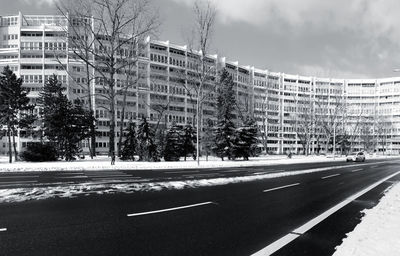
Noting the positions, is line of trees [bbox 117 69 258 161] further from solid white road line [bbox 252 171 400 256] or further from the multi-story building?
solid white road line [bbox 252 171 400 256]

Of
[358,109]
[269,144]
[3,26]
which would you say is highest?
[3,26]

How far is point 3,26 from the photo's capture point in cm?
8056

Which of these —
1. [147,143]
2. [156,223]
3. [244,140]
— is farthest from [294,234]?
[244,140]

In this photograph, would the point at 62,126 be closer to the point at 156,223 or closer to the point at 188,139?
the point at 188,139

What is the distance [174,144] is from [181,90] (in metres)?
54.3

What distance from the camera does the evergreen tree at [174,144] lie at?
40031 mm

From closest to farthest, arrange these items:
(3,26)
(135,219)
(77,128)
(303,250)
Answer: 1. (303,250)
2. (135,219)
3. (77,128)
4. (3,26)

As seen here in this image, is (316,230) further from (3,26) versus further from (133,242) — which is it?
(3,26)

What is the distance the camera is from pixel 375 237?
628 cm

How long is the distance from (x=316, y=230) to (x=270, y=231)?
1.08m

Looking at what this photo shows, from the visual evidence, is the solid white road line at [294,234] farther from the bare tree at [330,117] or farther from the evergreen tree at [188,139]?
the bare tree at [330,117]

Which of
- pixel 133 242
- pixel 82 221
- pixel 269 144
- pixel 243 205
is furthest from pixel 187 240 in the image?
pixel 269 144

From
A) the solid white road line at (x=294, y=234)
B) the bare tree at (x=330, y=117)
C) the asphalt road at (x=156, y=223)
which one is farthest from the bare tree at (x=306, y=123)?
the solid white road line at (x=294, y=234)

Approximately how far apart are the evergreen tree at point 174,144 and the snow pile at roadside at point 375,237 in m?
31.9
